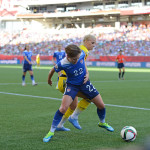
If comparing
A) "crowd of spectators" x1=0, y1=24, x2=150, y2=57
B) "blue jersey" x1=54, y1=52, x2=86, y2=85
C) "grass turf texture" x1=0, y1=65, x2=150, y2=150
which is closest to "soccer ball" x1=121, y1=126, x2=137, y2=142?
"grass turf texture" x1=0, y1=65, x2=150, y2=150

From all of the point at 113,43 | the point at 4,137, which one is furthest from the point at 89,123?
the point at 113,43

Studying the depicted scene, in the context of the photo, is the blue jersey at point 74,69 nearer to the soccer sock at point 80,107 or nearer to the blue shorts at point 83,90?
the blue shorts at point 83,90

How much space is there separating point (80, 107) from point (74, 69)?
108 cm

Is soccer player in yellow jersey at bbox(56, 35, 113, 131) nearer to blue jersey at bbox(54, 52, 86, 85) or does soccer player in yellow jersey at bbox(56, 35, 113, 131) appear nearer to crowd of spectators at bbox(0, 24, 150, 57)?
blue jersey at bbox(54, 52, 86, 85)

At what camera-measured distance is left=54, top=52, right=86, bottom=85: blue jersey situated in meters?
5.91

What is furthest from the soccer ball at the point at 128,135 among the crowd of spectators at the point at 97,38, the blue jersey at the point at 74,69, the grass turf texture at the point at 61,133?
the crowd of spectators at the point at 97,38

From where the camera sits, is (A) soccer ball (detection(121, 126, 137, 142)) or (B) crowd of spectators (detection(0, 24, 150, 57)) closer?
(A) soccer ball (detection(121, 126, 137, 142))

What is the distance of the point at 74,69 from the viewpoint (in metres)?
5.96

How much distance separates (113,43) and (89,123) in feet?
153

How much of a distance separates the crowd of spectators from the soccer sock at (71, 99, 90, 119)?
39215 mm

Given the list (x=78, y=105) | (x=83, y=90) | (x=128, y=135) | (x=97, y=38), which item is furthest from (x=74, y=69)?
(x=97, y=38)

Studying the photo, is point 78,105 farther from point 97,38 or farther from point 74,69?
point 97,38

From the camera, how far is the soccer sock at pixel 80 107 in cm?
670

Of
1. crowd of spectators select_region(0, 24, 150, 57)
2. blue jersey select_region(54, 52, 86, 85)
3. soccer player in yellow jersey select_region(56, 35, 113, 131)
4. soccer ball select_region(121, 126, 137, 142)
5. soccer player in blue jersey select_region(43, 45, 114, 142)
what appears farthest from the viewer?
crowd of spectators select_region(0, 24, 150, 57)
